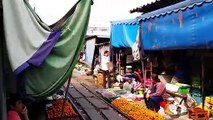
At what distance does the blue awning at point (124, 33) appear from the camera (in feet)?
43.2

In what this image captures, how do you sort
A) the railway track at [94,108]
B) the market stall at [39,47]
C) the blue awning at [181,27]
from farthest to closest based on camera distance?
the railway track at [94,108]
the blue awning at [181,27]
the market stall at [39,47]

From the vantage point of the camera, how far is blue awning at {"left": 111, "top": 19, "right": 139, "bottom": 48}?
13160mm

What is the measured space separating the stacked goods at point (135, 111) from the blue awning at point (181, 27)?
7.61ft

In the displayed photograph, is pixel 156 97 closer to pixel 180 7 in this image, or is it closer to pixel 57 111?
pixel 180 7

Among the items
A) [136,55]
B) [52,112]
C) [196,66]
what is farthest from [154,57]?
[52,112]

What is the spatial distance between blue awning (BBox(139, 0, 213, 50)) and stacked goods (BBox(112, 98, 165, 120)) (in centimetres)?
232

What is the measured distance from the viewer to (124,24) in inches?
557

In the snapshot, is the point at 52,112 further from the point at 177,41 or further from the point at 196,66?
the point at 196,66

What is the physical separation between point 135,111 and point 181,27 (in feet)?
11.1

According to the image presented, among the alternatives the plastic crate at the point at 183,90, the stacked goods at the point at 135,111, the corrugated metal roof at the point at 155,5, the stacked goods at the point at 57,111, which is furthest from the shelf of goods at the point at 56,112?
the corrugated metal roof at the point at 155,5

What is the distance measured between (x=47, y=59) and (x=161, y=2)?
33.8 feet

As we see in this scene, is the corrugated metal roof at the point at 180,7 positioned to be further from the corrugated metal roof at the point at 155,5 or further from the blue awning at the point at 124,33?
the corrugated metal roof at the point at 155,5

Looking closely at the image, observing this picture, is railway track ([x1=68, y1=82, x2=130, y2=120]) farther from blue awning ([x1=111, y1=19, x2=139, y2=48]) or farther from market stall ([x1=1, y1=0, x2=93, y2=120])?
market stall ([x1=1, y1=0, x2=93, y2=120])

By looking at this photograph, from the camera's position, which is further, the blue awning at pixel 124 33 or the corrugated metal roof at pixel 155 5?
the blue awning at pixel 124 33
